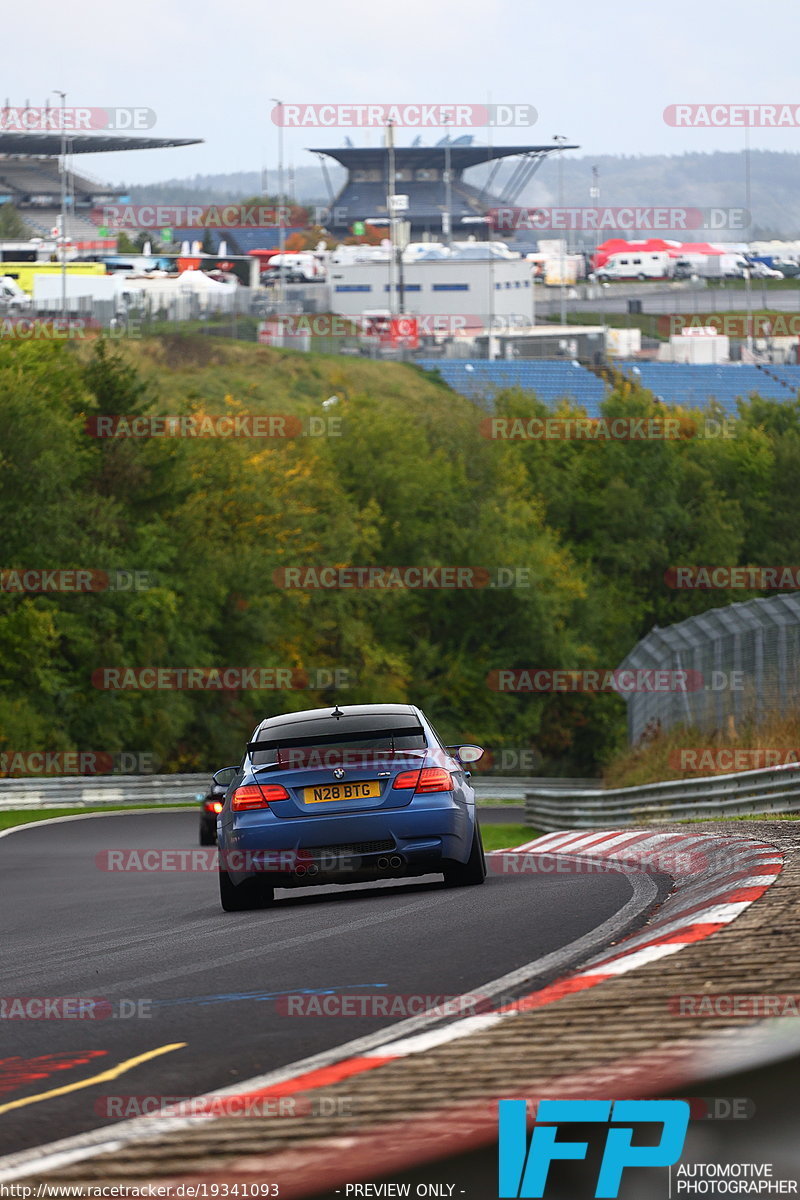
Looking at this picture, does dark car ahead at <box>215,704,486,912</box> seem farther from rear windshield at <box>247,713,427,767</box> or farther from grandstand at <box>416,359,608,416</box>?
grandstand at <box>416,359,608,416</box>

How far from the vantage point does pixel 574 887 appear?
12.1 meters

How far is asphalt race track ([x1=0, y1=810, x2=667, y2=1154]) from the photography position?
6117 millimetres

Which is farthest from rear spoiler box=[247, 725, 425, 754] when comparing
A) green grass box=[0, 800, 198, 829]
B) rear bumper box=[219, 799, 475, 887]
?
green grass box=[0, 800, 198, 829]

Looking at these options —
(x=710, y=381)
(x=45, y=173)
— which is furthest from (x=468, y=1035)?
(x=45, y=173)

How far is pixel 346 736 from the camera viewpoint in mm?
12391

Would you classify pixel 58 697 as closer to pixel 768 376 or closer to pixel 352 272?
pixel 768 376

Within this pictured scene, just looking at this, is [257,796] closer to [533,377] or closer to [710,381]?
[533,377]

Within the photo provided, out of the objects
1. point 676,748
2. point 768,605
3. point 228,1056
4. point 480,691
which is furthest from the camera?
point 480,691

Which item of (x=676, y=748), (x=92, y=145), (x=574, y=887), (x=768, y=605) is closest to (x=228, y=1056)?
(x=574, y=887)

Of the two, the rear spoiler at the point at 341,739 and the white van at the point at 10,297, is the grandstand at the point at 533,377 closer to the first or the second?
the white van at the point at 10,297

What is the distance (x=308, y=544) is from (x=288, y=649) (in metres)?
3.96

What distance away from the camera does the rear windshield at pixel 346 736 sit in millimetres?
12352

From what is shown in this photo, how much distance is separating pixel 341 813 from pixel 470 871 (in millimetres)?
1279

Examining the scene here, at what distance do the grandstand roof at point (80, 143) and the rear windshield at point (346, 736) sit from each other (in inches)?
7107
